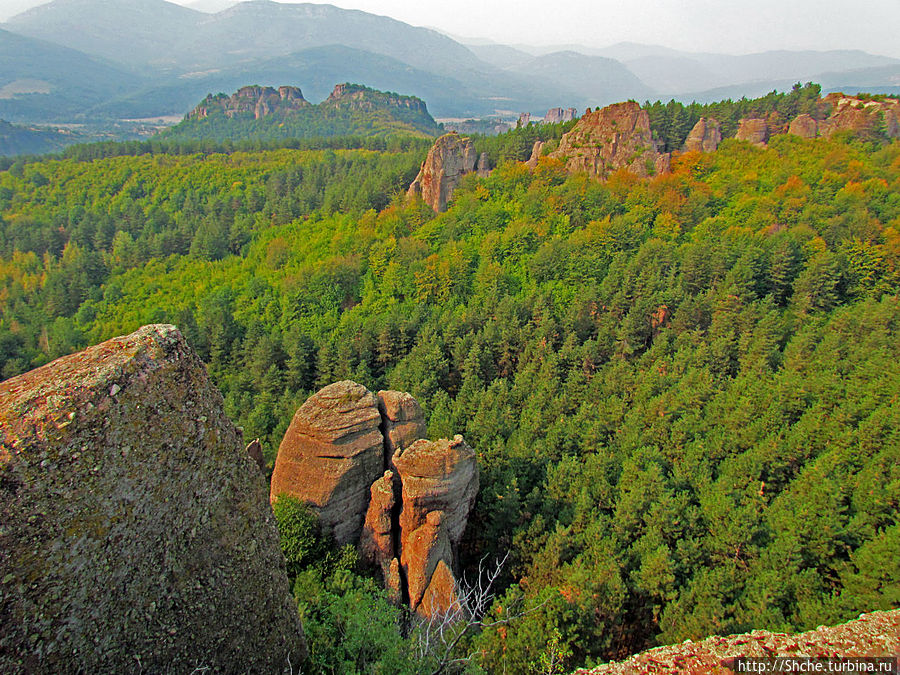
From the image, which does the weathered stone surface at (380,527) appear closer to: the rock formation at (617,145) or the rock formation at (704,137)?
the rock formation at (617,145)

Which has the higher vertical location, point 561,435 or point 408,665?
point 408,665

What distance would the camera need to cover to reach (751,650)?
7.61 metres

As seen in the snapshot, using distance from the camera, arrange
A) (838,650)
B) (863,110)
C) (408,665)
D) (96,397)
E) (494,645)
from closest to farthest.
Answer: (96,397), (838,650), (408,665), (494,645), (863,110)

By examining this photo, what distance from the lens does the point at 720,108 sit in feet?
181

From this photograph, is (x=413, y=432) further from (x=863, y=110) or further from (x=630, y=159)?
(x=863, y=110)

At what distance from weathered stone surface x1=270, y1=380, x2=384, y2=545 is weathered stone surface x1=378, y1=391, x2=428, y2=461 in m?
0.55

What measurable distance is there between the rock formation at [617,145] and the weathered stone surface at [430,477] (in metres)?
45.0

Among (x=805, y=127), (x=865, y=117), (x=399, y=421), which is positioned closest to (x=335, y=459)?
(x=399, y=421)

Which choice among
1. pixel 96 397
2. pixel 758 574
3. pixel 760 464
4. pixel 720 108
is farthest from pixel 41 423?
pixel 720 108

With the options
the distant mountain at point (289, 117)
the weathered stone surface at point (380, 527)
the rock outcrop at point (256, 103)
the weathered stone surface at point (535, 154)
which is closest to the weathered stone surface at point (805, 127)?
the weathered stone surface at point (535, 154)

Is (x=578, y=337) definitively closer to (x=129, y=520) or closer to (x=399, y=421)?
(x=399, y=421)

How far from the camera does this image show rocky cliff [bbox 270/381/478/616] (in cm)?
1593

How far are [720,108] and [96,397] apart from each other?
2696 inches

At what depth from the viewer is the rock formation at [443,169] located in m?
52.8
